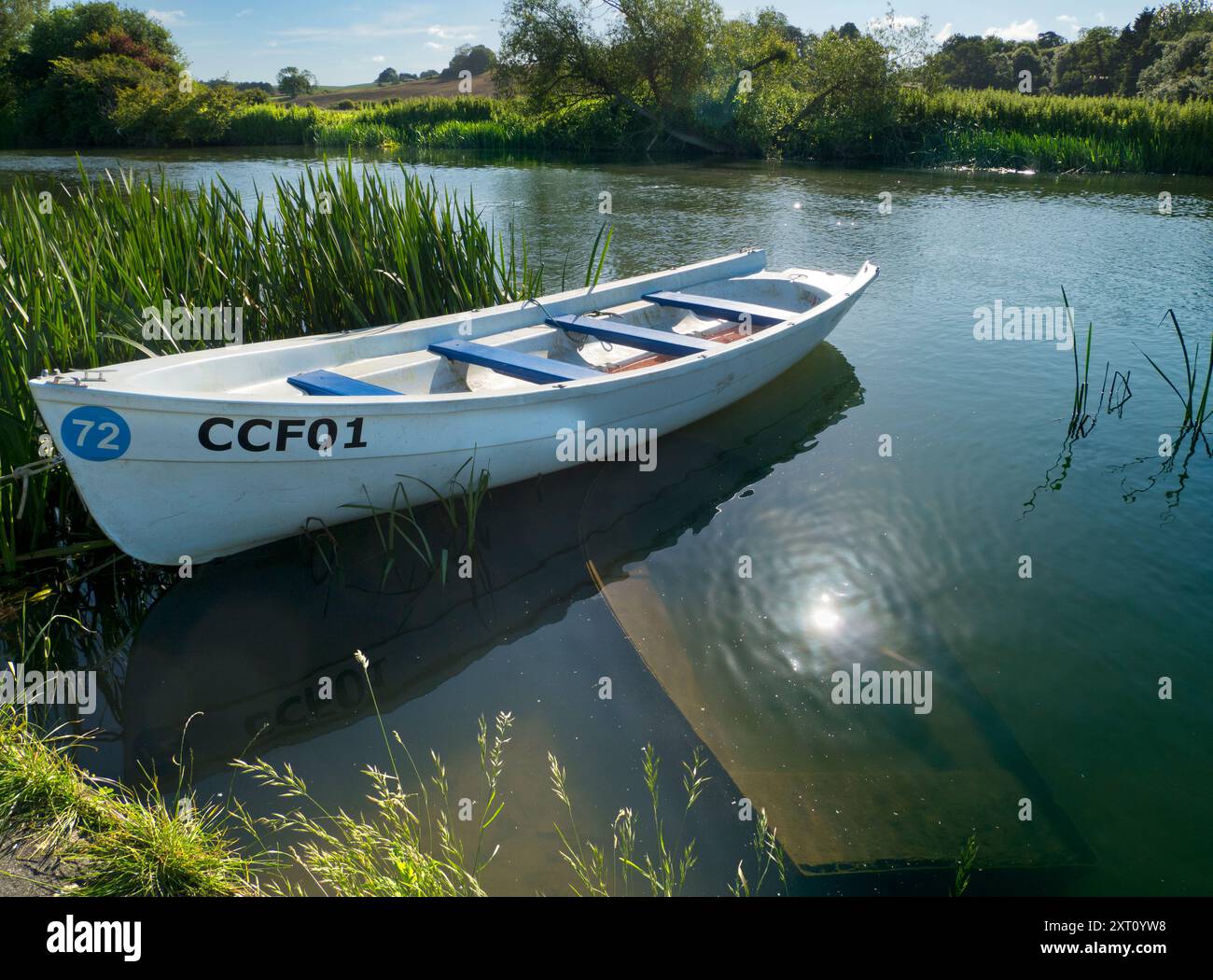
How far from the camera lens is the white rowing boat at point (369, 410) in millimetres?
3561

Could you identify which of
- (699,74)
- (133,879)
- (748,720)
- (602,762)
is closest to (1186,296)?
(748,720)

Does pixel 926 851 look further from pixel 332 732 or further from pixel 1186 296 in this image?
pixel 1186 296

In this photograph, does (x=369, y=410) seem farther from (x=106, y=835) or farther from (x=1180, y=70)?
(x=1180, y=70)

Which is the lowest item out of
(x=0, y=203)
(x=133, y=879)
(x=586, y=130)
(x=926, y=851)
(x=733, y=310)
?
(x=926, y=851)

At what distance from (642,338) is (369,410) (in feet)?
7.70

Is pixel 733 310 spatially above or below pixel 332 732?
above

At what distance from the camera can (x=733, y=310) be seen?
656 centimetres

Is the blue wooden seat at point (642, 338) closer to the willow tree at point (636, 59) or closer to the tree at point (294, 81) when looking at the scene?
the willow tree at point (636, 59)

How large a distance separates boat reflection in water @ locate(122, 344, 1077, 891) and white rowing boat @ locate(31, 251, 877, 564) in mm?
372

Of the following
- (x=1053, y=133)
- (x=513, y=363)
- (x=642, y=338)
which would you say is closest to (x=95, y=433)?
(x=513, y=363)

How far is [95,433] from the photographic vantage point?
3414 millimetres

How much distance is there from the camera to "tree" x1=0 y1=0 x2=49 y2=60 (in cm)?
3694

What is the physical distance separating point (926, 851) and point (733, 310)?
4.48 meters

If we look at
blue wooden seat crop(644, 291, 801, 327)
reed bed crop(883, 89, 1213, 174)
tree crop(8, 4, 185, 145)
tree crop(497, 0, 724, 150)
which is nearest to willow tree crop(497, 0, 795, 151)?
tree crop(497, 0, 724, 150)
